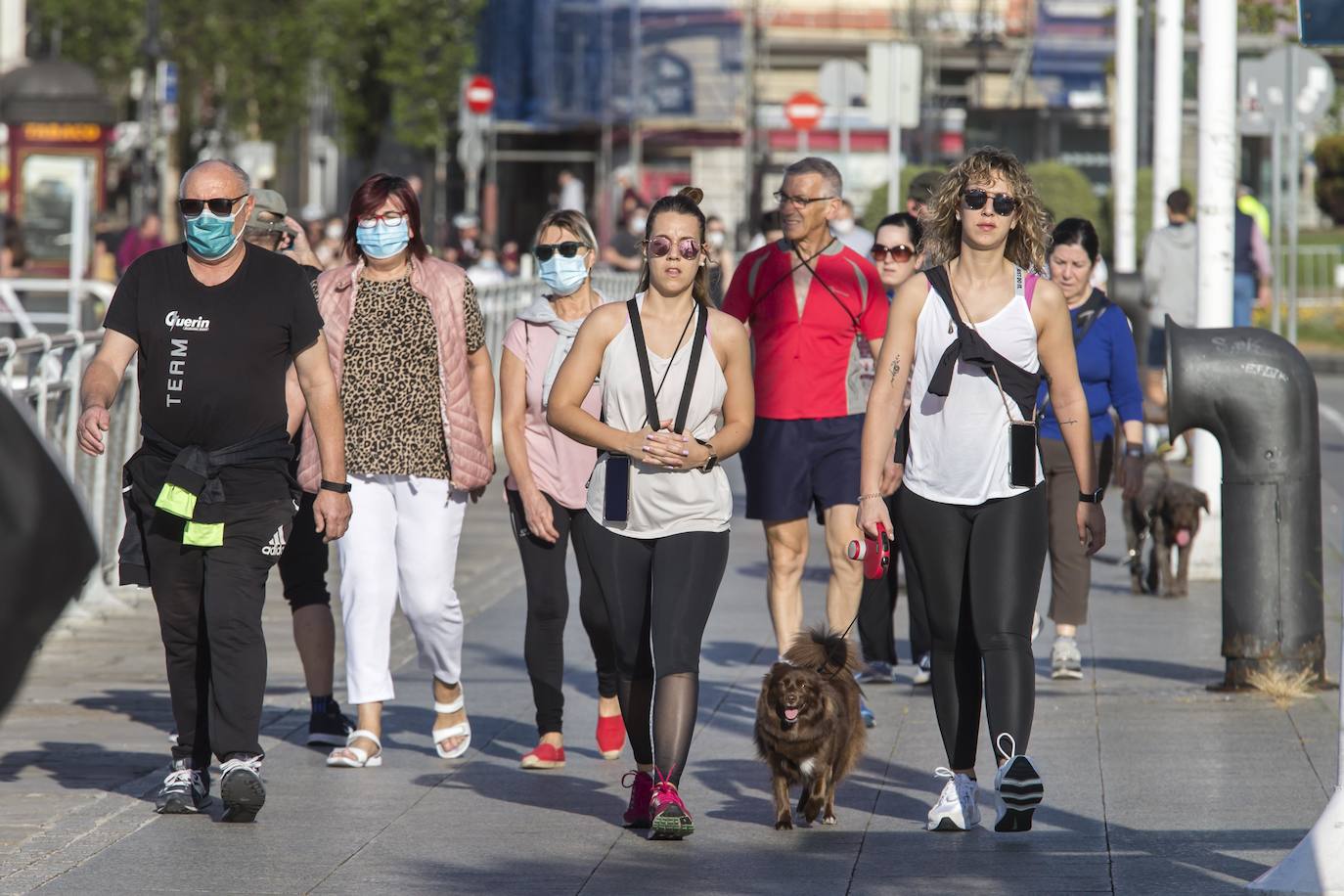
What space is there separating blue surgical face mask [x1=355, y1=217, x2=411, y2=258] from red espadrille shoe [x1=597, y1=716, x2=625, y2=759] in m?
1.67

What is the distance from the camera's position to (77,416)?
11070 mm

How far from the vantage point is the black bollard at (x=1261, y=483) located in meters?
8.78

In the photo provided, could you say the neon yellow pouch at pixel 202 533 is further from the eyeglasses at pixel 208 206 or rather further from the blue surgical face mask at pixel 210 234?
the eyeglasses at pixel 208 206

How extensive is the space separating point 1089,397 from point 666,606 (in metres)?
3.21

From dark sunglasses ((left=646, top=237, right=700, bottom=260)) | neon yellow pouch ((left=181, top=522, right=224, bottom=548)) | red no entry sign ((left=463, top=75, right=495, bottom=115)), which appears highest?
red no entry sign ((left=463, top=75, right=495, bottom=115))

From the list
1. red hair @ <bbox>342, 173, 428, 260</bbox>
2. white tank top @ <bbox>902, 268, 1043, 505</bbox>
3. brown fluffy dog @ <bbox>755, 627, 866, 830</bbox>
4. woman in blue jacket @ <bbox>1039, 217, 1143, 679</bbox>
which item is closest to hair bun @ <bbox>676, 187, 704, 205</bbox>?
white tank top @ <bbox>902, 268, 1043, 505</bbox>

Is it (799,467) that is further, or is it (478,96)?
(478,96)

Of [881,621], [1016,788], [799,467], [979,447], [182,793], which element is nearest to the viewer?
[1016,788]

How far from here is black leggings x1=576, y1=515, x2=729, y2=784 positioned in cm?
655

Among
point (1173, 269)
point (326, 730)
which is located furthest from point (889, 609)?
point (1173, 269)

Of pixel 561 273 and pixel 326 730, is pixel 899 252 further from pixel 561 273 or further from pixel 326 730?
pixel 326 730

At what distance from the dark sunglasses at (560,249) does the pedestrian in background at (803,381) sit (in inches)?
32.8

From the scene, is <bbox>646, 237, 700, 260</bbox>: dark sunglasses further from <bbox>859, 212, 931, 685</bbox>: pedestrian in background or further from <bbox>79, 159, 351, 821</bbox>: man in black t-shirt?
<bbox>859, 212, 931, 685</bbox>: pedestrian in background

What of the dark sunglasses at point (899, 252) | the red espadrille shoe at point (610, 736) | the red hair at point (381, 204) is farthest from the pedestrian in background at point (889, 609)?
the red hair at point (381, 204)
